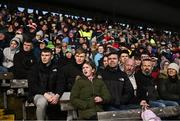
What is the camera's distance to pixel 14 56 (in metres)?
9.40

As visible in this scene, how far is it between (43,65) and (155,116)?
7.45 ft

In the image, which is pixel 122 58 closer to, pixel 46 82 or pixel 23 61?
pixel 46 82

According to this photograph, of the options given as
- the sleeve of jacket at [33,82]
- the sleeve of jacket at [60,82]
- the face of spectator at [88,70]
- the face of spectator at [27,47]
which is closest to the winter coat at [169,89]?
the face of spectator at [88,70]

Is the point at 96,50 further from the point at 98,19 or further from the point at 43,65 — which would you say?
the point at 98,19

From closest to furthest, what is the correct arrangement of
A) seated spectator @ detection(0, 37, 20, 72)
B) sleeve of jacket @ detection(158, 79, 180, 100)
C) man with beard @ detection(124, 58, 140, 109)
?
man with beard @ detection(124, 58, 140, 109), sleeve of jacket @ detection(158, 79, 180, 100), seated spectator @ detection(0, 37, 20, 72)

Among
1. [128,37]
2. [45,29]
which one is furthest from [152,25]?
[45,29]

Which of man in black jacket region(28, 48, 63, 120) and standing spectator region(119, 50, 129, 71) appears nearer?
man in black jacket region(28, 48, 63, 120)

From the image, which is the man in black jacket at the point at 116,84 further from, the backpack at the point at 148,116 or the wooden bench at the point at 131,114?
the backpack at the point at 148,116

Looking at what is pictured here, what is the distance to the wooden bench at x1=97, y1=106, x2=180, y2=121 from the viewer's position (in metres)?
7.33

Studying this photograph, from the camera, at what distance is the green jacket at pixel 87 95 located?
7.41 metres

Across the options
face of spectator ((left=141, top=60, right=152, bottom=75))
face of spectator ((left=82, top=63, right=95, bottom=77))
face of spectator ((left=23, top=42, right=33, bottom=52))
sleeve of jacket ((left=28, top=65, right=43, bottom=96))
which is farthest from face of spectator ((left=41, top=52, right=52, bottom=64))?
face of spectator ((left=141, top=60, right=152, bottom=75))

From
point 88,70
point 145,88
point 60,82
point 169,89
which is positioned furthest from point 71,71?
point 169,89

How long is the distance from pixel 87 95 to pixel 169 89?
6.96 ft

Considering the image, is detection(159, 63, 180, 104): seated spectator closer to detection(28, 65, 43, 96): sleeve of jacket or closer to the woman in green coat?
the woman in green coat
